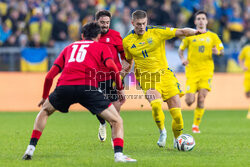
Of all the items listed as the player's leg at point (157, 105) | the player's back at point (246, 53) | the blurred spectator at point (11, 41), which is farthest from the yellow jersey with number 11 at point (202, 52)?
the blurred spectator at point (11, 41)

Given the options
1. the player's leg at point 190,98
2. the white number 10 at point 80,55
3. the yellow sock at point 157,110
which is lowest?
the player's leg at point 190,98

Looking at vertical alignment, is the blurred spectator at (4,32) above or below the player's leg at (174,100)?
above

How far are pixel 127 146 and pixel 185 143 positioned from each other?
4.14 ft

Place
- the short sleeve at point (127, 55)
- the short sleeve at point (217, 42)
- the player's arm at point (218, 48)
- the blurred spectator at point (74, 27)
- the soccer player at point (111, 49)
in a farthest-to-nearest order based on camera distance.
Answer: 1. the blurred spectator at point (74, 27)
2. the short sleeve at point (217, 42)
3. the player's arm at point (218, 48)
4. the soccer player at point (111, 49)
5. the short sleeve at point (127, 55)

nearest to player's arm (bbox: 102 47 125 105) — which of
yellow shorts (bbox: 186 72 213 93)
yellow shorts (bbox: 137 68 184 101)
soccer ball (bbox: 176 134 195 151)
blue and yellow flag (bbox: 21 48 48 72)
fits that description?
soccer ball (bbox: 176 134 195 151)

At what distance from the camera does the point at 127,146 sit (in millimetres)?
9258

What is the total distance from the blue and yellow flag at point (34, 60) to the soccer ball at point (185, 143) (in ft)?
36.5

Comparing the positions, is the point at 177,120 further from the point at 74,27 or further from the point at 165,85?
the point at 74,27

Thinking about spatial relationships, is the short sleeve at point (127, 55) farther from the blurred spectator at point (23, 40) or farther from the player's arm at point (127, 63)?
the blurred spectator at point (23, 40)

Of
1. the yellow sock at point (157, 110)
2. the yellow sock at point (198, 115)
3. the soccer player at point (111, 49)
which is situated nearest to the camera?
the yellow sock at point (157, 110)

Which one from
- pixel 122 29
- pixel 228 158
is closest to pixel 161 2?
pixel 122 29

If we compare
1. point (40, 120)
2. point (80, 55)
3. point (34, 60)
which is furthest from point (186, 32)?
point (34, 60)

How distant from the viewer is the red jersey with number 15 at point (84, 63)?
7.00 metres

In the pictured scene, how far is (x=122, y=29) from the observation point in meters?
20.0
